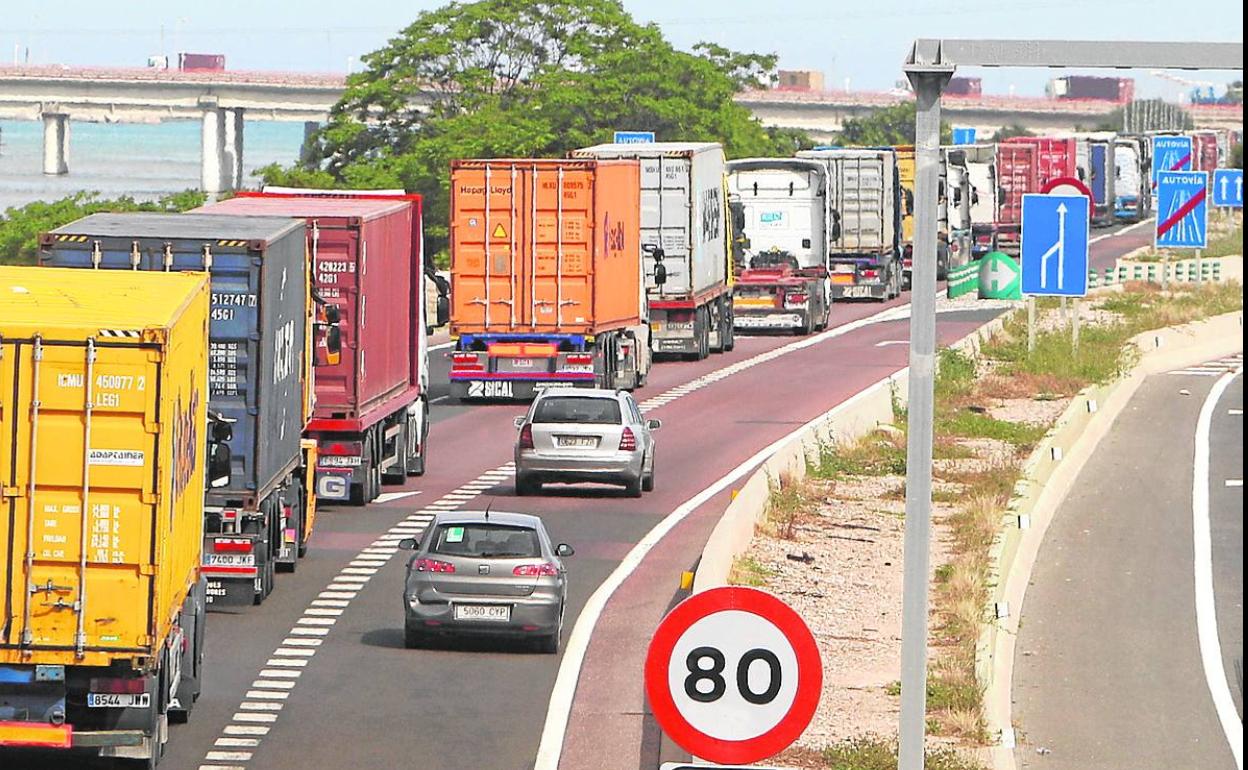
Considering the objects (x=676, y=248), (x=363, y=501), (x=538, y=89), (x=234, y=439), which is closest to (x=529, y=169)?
(x=676, y=248)

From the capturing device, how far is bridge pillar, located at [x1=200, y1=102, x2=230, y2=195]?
159 metres

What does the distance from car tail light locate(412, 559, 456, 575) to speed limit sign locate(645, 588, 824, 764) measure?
41.3ft

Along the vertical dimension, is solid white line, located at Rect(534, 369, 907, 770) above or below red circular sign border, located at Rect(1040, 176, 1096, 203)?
below

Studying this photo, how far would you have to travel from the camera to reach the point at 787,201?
58812 mm

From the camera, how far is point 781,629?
8680 millimetres

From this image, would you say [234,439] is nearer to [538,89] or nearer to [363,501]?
[363,501]

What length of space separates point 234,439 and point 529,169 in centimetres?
1846

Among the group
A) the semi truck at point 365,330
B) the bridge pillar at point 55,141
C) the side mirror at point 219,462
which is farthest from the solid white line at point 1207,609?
the bridge pillar at point 55,141

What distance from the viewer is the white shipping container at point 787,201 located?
58531 mm

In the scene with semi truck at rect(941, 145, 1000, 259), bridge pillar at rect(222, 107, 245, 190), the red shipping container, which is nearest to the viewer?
the red shipping container

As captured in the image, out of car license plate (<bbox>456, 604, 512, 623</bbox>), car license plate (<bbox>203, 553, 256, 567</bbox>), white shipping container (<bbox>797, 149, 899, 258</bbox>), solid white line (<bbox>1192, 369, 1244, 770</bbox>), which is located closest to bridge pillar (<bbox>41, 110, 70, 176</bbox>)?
white shipping container (<bbox>797, 149, 899, 258</bbox>)

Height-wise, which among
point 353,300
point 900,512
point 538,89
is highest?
point 538,89

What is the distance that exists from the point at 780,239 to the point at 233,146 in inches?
4341

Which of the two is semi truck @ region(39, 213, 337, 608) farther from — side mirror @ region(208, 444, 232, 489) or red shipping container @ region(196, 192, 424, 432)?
red shipping container @ region(196, 192, 424, 432)
